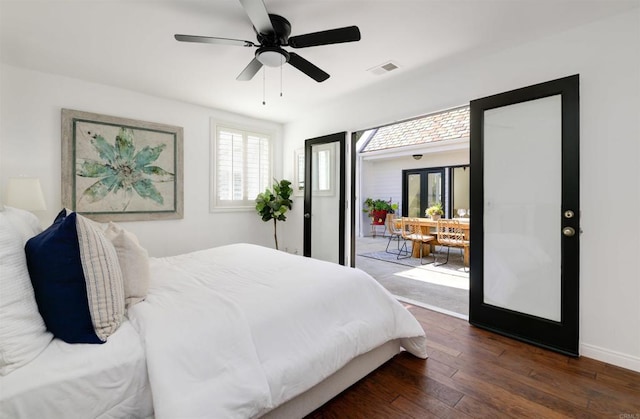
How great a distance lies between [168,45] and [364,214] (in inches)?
293

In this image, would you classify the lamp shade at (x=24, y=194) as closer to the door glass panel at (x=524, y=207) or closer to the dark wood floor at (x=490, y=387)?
the dark wood floor at (x=490, y=387)

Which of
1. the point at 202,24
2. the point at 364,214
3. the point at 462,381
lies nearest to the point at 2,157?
the point at 202,24

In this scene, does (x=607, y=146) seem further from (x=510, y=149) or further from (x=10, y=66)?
(x=10, y=66)

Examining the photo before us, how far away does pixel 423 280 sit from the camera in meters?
4.23

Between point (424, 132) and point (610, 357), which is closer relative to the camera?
point (610, 357)

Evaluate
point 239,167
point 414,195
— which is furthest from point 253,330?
point 414,195

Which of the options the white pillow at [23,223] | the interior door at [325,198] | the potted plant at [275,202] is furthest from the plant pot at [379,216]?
the white pillow at [23,223]

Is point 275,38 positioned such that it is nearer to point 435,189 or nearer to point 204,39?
point 204,39

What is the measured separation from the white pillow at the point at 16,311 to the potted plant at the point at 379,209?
26.7 feet

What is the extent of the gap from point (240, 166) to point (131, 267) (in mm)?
3209

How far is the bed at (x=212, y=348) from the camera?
3.32ft

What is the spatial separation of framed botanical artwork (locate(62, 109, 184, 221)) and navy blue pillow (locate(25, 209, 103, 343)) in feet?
8.40

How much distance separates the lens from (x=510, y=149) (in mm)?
2562

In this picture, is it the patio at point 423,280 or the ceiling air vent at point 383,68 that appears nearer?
the ceiling air vent at point 383,68
